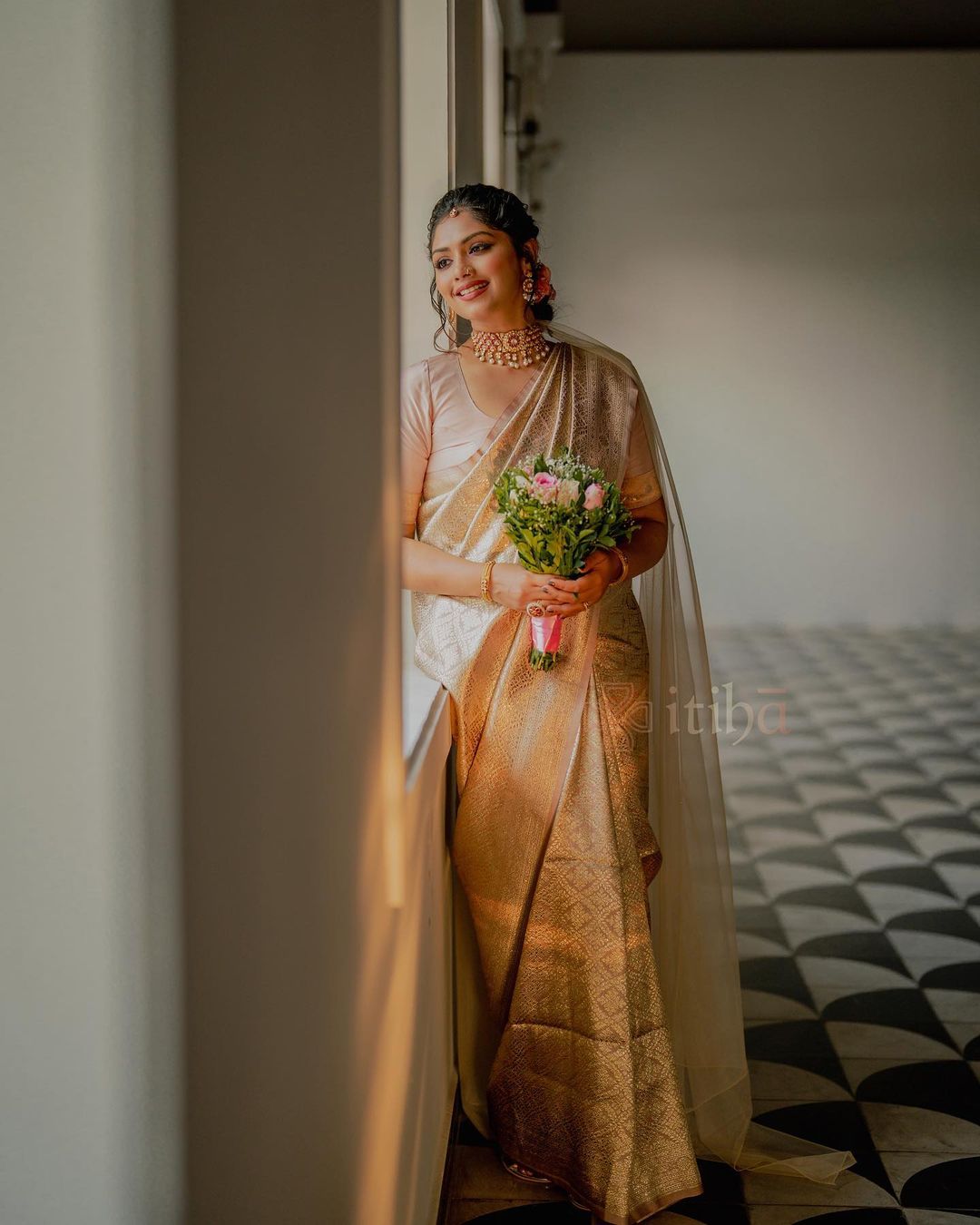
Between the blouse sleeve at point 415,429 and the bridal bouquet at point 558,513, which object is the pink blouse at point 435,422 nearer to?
the blouse sleeve at point 415,429

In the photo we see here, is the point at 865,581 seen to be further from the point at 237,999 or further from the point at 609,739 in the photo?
the point at 237,999

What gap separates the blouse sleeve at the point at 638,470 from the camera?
254 cm

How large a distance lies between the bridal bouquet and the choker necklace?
0.26 metres

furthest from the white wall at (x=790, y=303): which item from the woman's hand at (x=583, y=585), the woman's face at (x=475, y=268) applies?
the woman's hand at (x=583, y=585)

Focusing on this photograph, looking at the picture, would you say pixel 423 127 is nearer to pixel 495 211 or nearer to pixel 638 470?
pixel 495 211

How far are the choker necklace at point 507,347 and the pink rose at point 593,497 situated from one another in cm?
36

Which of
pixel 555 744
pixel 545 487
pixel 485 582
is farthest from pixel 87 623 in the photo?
pixel 555 744

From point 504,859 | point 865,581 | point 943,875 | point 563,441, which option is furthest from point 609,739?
point 865,581

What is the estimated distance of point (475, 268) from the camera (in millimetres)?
2373

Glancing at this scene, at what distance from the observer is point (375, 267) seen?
1213 millimetres

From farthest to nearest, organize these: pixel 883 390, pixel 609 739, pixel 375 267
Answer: pixel 883 390
pixel 609 739
pixel 375 267

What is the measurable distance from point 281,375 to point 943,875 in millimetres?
4041

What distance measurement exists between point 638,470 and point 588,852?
0.75 m

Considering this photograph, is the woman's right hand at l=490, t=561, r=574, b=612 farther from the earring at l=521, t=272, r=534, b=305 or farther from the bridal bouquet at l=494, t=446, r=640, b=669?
the earring at l=521, t=272, r=534, b=305
